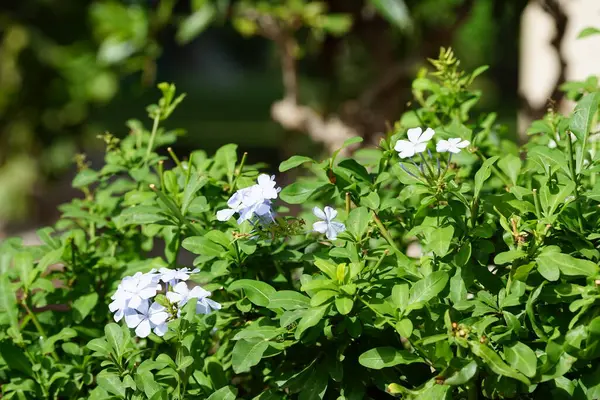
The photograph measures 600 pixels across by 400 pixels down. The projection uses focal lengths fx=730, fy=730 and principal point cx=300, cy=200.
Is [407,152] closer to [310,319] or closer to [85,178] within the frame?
[310,319]

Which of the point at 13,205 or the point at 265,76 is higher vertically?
the point at 13,205

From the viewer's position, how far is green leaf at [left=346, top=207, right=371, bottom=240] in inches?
43.9

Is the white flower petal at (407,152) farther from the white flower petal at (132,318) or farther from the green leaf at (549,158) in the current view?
the white flower petal at (132,318)

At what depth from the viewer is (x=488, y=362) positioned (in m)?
0.93

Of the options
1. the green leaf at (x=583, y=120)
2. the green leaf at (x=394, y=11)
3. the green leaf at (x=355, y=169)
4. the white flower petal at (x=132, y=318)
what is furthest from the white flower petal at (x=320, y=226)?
the green leaf at (x=394, y=11)

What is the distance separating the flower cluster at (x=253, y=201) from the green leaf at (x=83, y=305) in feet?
1.18

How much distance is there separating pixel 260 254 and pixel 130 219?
0.25 m

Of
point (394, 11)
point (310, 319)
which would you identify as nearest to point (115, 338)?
point (310, 319)

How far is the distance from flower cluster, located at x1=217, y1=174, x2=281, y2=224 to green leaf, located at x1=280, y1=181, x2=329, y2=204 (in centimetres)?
3

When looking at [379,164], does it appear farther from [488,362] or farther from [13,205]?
[13,205]

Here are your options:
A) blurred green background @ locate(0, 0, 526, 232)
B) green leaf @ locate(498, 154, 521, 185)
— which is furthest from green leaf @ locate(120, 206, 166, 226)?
green leaf @ locate(498, 154, 521, 185)

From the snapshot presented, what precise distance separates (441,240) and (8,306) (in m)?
0.78

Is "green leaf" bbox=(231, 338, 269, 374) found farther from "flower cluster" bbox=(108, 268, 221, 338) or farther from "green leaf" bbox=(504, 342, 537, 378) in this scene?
"green leaf" bbox=(504, 342, 537, 378)

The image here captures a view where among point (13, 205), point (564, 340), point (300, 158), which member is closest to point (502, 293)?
point (564, 340)
